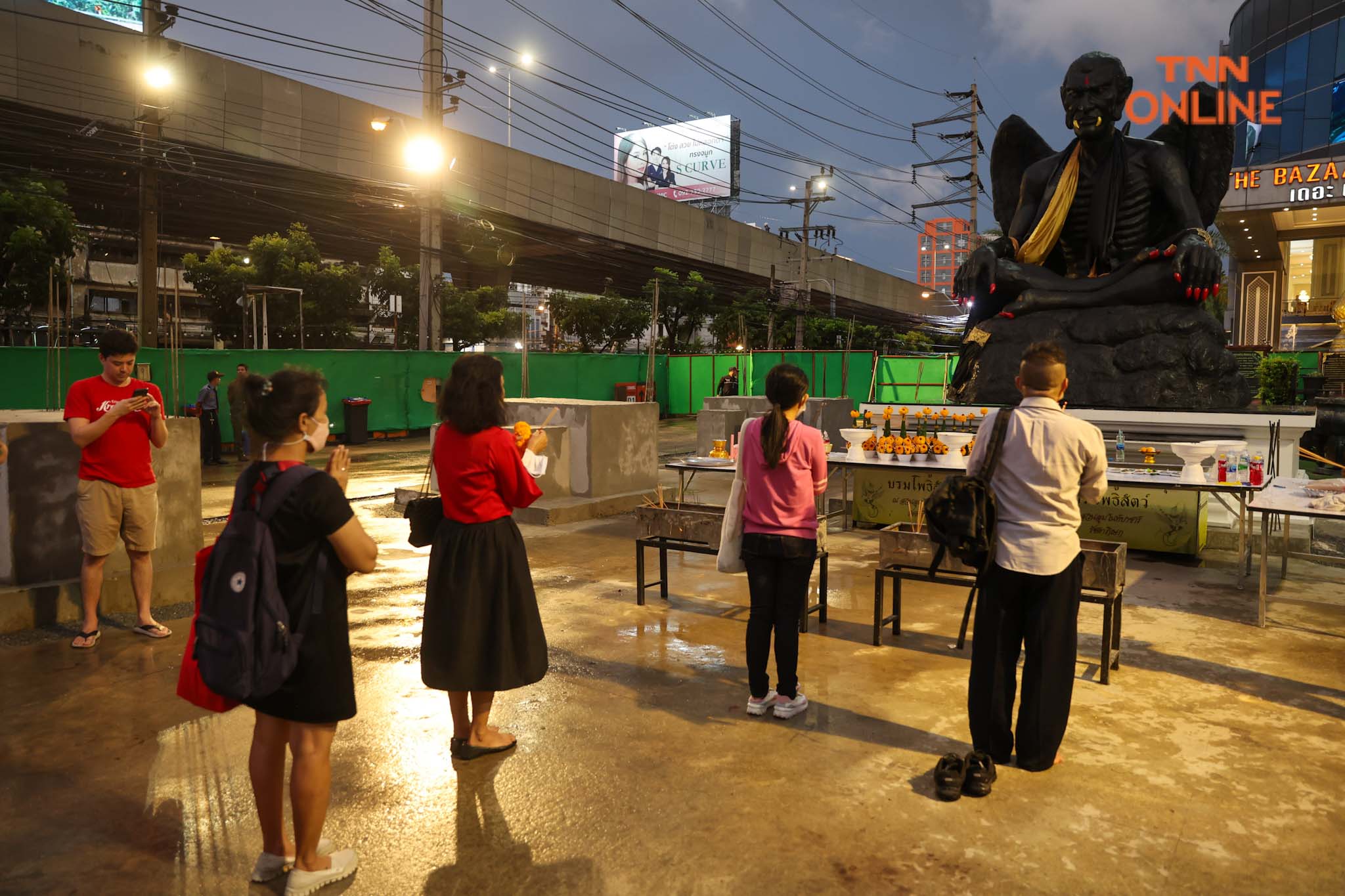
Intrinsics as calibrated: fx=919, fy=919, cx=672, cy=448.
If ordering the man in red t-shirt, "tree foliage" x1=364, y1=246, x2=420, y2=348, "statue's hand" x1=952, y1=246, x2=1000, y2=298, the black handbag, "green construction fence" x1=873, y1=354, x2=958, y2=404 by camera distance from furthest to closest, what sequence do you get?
"tree foliage" x1=364, y1=246, x2=420, y2=348 < "green construction fence" x1=873, y1=354, x2=958, y2=404 < "statue's hand" x1=952, y1=246, x2=1000, y2=298 < the man in red t-shirt < the black handbag

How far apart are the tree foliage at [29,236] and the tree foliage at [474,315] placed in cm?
1345

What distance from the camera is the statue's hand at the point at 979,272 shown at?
1105 cm

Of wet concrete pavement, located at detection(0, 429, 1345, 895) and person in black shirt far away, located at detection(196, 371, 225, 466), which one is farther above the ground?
person in black shirt far away, located at detection(196, 371, 225, 466)

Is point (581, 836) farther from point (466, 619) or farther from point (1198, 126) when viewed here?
point (1198, 126)

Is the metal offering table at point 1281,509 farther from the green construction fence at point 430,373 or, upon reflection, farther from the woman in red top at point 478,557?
the green construction fence at point 430,373

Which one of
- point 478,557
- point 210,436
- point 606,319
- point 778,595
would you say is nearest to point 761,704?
point 778,595

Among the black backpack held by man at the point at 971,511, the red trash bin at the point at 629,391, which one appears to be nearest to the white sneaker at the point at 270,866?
the black backpack held by man at the point at 971,511

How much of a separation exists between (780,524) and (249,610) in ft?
8.06

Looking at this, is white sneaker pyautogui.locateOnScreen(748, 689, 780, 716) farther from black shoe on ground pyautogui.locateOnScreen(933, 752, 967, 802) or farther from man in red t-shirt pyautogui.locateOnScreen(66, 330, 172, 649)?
man in red t-shirt pyautogui.locateOnScreen(66, 330, 172, 649)

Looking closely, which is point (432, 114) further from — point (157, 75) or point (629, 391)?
point (629, 391)

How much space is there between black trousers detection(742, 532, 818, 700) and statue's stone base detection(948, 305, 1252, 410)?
6.83m

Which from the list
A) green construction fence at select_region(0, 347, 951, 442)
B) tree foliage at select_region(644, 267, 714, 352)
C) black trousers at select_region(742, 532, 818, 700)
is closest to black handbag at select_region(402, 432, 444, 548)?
black trousers at select_region(742, 532, 818, 700)

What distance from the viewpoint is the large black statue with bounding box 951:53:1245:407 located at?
10.1 metres

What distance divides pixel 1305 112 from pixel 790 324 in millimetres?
22046
